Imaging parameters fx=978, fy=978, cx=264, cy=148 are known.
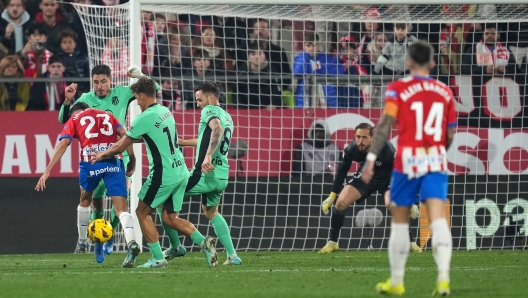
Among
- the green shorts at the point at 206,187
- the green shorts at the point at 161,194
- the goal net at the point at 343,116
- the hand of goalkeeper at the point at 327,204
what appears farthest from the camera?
the goal net at the point at 343,116

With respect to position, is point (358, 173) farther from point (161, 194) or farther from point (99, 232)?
point (99, 232)

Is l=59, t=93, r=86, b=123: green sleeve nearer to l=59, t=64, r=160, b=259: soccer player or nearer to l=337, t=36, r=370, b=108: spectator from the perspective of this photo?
l=59, t=64, r=160, b=259: soccer player

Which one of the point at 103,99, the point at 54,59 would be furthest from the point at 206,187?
the point at 54,59

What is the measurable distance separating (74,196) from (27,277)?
199 inches

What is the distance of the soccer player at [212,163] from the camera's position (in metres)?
10.9

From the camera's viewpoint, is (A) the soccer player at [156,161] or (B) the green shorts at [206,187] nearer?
(A) the soccer player at [156,161]

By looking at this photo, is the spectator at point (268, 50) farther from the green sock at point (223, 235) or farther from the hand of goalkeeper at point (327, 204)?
the green sock at point (223, 235)

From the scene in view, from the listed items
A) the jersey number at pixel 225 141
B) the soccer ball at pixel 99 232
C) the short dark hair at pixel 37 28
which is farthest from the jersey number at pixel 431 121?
the short dark hair at pixel 37 28

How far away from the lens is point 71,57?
16.5m

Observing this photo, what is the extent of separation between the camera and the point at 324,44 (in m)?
15.5

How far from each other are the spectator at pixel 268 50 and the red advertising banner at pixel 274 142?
3.26 ft

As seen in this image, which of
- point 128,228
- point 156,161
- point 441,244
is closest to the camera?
point 441,244

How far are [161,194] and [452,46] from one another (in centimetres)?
674

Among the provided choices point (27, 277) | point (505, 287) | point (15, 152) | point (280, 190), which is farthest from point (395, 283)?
point (15, 152)
